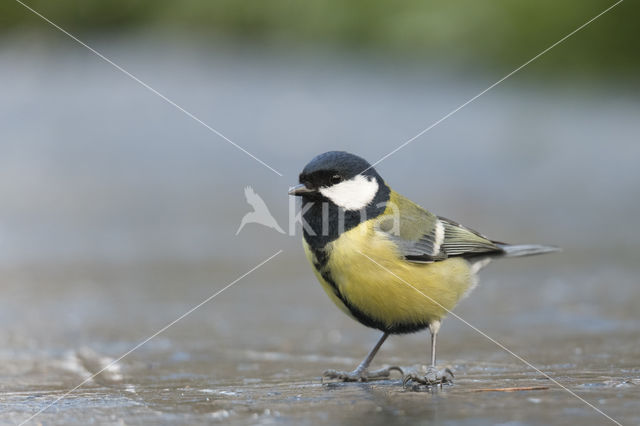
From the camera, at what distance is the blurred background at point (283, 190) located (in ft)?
11.3

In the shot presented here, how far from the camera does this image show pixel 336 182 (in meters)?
3.66

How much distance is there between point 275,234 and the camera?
8.76m

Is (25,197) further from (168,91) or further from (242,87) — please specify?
(242,87)

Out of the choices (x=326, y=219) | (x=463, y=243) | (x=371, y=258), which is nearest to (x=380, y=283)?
(x=371, y=258)

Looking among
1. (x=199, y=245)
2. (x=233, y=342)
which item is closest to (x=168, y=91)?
(x=199, y=245)

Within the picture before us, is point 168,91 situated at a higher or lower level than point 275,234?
higher

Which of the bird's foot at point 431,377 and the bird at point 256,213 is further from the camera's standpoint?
the bird at point 256,213

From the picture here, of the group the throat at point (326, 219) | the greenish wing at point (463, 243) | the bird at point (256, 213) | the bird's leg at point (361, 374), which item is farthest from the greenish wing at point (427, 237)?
the bird at point (256, 213)

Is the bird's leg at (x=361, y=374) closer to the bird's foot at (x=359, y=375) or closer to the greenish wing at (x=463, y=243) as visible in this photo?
the bird's foot at (x=359, y=375)

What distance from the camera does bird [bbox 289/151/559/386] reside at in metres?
3.49

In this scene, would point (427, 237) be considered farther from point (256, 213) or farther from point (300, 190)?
point (256, 213)

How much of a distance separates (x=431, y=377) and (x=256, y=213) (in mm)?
5457

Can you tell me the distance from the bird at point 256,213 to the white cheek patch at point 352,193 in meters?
4.31

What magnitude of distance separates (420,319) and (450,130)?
25.5 feet
